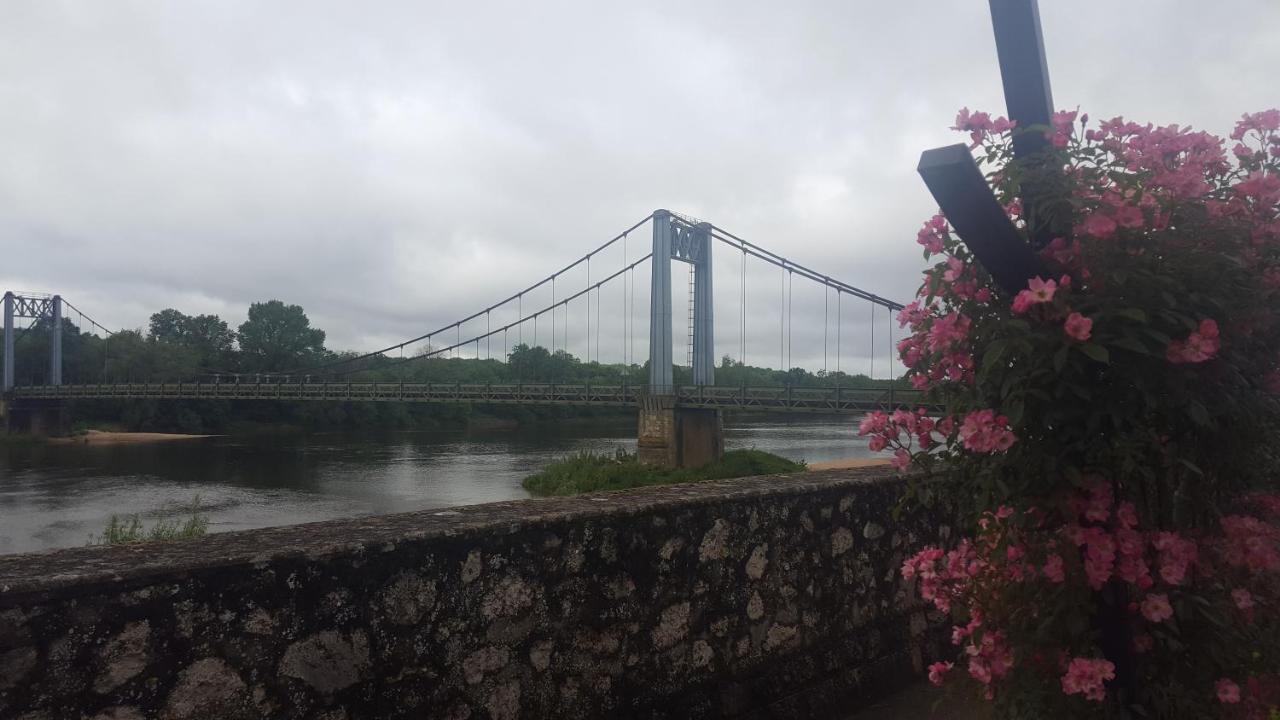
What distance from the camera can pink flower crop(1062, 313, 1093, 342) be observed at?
3.76ft

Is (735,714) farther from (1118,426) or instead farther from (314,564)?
(1118,426)

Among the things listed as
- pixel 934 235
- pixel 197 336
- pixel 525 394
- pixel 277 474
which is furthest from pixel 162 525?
pixel 197 336

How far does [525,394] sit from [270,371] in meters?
31.7

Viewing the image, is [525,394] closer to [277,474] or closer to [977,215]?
[277,474]

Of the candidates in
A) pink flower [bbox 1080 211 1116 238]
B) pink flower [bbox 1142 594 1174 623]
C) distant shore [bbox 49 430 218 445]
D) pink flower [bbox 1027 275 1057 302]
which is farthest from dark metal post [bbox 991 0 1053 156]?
distant shore [bbox 49 430 218 445]

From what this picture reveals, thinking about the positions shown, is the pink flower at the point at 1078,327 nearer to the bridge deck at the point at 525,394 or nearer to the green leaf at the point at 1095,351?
the green leaf at the point at 1095,351

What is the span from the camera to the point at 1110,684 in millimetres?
1319

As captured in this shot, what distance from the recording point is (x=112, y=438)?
1636 inches

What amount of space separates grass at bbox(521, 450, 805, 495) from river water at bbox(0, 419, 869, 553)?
1022 mm

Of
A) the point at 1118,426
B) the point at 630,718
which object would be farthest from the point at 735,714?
the point at 1118,426

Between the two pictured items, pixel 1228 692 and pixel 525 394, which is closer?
pixel 1228 692

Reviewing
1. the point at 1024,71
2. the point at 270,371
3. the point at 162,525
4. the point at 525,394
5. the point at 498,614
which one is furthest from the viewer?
the point at 270,371

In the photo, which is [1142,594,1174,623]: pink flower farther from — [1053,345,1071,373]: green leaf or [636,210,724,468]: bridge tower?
[636,210,724,468]: bridge tower

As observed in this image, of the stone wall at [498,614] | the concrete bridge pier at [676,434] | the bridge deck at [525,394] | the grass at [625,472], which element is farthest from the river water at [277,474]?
the stone wall at [498,614]
